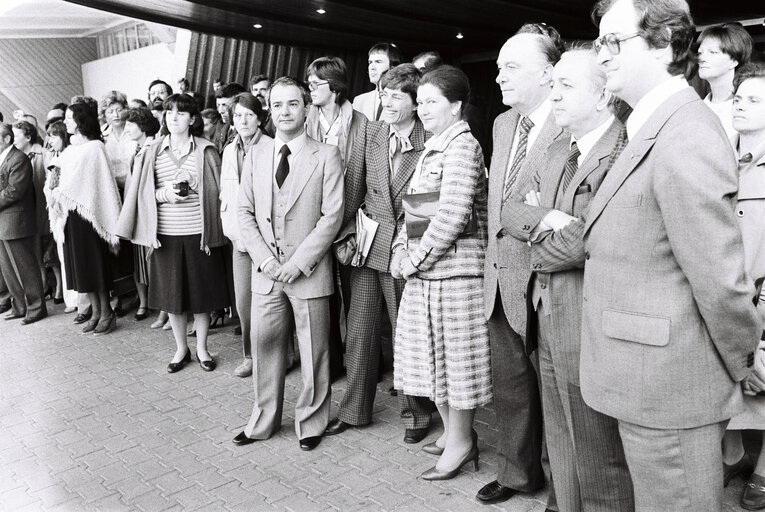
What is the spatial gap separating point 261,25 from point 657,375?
7351 mm

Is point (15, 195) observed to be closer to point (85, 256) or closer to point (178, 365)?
point (85, 256)

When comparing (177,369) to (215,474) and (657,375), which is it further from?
(657,375)

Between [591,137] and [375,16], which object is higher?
[375,16]

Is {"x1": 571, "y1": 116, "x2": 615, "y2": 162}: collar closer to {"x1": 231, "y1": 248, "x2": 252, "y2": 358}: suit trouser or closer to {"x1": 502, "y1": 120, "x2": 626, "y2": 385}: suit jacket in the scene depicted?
{"x1": 502, "y1": 120, "x2": 626, "y2": 385}: suit jacket

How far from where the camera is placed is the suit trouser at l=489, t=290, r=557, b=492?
122 inches

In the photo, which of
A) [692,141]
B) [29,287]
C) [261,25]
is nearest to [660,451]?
[692,141]

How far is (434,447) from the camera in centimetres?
372

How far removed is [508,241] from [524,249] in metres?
0.08

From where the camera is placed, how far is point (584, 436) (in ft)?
8.05

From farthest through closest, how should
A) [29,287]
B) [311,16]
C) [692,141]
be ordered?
[311,16] < [29,287] < [692,141]

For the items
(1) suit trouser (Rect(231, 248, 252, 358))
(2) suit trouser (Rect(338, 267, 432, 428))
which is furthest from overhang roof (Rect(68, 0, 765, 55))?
(2) suit trouser (Rect(338, 267, 432, 428))

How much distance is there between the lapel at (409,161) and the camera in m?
3.68

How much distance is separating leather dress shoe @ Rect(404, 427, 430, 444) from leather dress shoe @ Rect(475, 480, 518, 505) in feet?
2.31

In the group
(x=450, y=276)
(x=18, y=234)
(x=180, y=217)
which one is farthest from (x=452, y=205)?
(x=18, y=234)
